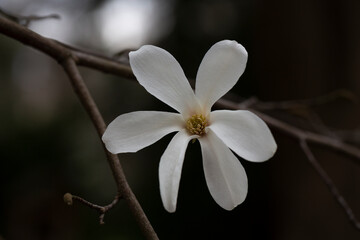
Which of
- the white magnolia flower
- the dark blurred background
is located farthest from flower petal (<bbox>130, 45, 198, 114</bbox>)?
the dark blurred background

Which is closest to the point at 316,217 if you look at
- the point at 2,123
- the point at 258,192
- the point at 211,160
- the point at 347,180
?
the point at 347,180

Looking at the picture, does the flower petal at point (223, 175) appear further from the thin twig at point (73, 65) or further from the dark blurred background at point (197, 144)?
the dark blurred background at point (197, 144)

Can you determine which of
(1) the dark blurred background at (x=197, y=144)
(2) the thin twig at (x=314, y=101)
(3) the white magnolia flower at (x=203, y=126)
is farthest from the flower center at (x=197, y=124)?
(1) the dark blurred background at (x=197, y=144)

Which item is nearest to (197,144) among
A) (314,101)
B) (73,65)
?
(314,101)

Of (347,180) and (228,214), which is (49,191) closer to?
(228,214)

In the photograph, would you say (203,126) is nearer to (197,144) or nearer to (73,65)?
(73,65)

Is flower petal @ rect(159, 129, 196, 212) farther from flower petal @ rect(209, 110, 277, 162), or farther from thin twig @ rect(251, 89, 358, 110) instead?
thin twig @ rect(251, 89, 358, 110)
